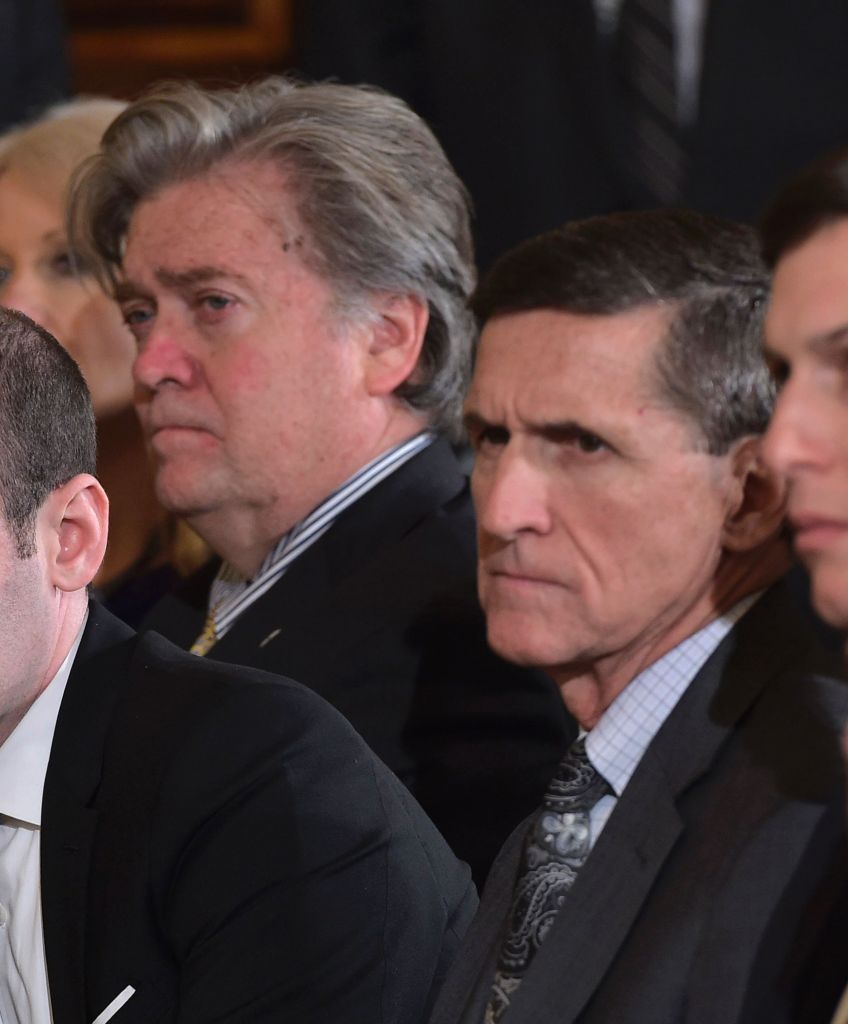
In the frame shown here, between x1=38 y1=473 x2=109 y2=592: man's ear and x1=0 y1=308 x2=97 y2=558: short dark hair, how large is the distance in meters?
0.01

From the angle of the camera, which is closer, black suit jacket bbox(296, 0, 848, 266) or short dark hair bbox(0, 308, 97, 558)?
short dark hair bbox(0, 308, 97, 558)

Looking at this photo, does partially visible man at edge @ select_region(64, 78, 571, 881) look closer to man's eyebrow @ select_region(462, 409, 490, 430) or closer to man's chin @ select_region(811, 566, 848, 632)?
man's eyebrow @ select_region(462, 409, 490, 430)

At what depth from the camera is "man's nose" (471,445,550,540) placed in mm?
1496

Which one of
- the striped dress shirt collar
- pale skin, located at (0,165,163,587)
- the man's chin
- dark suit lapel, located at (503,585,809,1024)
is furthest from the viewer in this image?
pale skin, located at (0,165,163,587)

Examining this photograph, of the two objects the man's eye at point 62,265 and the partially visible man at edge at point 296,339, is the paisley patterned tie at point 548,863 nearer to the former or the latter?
the partially visible man at edge at point 296,339

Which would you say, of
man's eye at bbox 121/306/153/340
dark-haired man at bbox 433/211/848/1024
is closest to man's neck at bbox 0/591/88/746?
dark-haired man at bbox 433/211/848/1024

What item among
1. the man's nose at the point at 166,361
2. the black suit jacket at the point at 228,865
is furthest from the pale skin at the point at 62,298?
the black suit jacket at the point at 228,865

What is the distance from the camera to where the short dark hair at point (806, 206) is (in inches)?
43.6

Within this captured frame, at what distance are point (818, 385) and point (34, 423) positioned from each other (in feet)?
2.27

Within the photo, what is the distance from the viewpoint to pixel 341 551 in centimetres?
210

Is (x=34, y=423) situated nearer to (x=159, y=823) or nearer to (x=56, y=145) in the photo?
(x=159, y=823)

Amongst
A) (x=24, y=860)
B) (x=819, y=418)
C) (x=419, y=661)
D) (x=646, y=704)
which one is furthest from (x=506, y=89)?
(x=819, y=418)

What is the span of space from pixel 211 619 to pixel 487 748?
0.56 metres

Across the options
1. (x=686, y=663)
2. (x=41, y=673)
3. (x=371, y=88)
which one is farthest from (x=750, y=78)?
(x=41, y=673)
